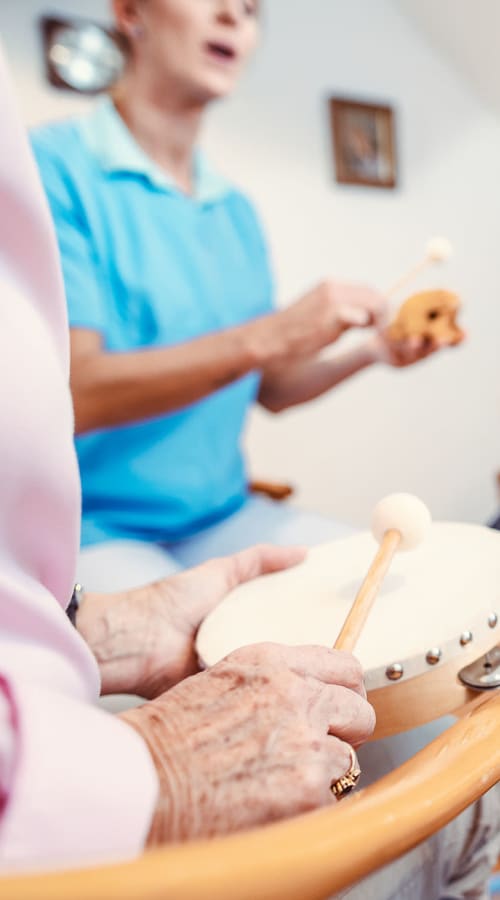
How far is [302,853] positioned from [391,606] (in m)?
0.26

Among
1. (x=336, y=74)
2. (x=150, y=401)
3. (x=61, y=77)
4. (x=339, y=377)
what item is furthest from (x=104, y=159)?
(x=336, y=74)

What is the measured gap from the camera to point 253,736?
311 mm

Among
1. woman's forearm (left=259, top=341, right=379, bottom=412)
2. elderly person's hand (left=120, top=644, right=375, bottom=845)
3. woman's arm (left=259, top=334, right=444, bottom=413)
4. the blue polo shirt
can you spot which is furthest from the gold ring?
woman's forearm (left=259, top=341, right=379, bottom=412)

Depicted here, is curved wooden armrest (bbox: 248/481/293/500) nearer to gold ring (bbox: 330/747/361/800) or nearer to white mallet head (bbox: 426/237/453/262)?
white mallet head (bbox: 426/237/453/262)

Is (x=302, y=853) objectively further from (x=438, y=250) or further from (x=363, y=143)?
(x=363, y=143)

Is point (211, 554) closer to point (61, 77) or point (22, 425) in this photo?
point (22, 425)

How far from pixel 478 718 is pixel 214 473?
2.42 ft

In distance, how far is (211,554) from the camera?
0.92 meters

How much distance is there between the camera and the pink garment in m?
0.24

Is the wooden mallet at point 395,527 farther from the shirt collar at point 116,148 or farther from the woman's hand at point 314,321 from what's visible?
the shirt collar at point 116,148

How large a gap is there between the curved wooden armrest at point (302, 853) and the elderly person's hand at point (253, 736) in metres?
0.04

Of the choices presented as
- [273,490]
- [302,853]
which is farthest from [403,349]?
[302,853]

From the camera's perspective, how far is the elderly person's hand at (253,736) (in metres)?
0.28

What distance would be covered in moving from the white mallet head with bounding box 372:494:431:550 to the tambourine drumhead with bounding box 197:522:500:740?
4 centimetres
